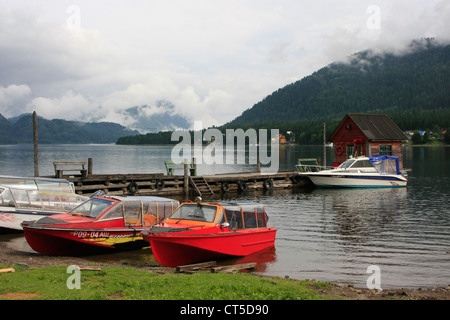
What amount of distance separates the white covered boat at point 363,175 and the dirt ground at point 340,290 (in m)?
34.6

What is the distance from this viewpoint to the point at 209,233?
55.9 ft

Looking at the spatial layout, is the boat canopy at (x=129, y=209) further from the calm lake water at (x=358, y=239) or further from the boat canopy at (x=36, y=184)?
the boat canopy at (x=36, y=184)

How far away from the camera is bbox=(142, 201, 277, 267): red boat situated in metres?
16.5

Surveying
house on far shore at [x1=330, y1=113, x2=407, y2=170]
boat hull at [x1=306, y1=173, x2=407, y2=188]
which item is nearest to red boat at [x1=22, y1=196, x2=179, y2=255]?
boat hull at [x1=306, y1=173, x2=407, y2=188]

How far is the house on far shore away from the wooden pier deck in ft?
29.0

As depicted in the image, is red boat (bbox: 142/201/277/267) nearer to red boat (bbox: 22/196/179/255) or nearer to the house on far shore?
red boat (bbox: 22/196/179/255)

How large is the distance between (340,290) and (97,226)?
10.5 m

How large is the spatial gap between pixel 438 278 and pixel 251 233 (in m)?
7.59

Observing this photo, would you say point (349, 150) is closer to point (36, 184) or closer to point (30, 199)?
point (36, 184)

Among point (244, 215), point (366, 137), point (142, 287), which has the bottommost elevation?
point (142, 287)

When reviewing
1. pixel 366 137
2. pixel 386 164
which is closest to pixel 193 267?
pixel 386 164
